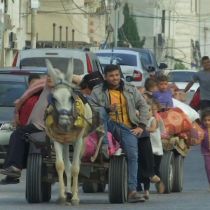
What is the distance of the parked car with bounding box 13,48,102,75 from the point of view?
1068 inches

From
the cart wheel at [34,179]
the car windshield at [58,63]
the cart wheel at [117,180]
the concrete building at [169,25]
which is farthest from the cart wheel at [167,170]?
the concrete building at [169,25]

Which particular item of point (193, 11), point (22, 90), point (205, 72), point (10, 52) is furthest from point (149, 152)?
point (193, 11)

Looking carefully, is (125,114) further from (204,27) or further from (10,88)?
(204,27)

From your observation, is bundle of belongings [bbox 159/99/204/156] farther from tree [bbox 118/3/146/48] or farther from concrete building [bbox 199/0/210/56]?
concrete building [bbox 199/0/210/56]

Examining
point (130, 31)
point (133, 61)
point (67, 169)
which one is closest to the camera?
point (67, 169)

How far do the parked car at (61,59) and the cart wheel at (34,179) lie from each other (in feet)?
36.2

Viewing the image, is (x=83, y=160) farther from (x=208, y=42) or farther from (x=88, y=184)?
(x=208, y=42)

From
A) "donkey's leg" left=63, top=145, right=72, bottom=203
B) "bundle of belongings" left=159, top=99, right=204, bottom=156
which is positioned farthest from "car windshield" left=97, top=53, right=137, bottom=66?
"donkey's leg" left=63, top=145, right=72, bottom=203

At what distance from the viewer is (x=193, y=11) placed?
135m

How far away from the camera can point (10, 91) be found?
23.8 m

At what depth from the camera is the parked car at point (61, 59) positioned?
27.1 metres

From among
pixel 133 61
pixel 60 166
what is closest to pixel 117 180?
pixel 60 166

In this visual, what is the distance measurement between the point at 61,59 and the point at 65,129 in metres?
12.5

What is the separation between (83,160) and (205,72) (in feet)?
36.3
